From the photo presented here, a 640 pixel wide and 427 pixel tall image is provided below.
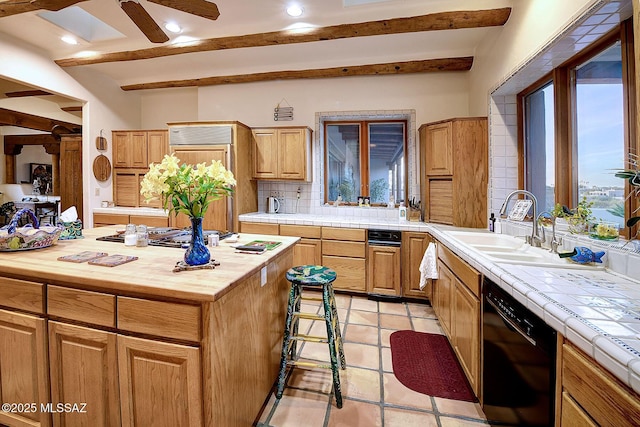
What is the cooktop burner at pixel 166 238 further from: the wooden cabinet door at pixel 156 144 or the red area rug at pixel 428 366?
the wooden cabinet door at pixel 156 144

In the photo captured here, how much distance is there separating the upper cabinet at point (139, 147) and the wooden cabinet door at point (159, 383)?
3997 millimetres

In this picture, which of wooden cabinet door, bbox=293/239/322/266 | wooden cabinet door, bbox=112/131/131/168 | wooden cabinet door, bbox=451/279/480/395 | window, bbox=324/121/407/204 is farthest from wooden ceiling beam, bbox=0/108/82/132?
wooden cabinet door, bbox=451/279/480/395

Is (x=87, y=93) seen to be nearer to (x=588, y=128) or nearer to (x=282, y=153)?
(x=282, y=153)

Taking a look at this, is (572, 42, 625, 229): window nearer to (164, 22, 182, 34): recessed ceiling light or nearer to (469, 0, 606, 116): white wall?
(469, 0, 606, 116): white wall

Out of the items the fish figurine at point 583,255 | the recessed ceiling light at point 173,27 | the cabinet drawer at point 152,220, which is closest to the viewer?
the fish figurine at point 583,255

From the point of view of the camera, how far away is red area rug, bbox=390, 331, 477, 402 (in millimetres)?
1932

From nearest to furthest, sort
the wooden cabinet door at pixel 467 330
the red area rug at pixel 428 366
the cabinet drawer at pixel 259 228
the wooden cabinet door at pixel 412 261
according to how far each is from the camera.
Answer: the wooden cabinet door at pixel 467 330, the red area rug at pixel 428 366, the wooden cabinet door at pixel 412 261, the cabinet drawer at pixel 259 228

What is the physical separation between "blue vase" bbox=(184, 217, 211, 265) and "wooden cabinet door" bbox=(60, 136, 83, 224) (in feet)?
16.0

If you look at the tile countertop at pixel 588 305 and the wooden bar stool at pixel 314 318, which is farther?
the wooden bar stool at pixel 314 318

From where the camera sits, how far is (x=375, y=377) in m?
2.04

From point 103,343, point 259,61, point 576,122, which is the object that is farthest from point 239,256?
point 259,61

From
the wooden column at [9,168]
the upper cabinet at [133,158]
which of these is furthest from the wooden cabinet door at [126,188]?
the wooden column at [9,168]

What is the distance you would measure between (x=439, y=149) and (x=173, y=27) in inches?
129

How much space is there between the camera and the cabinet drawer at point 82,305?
125 cm
